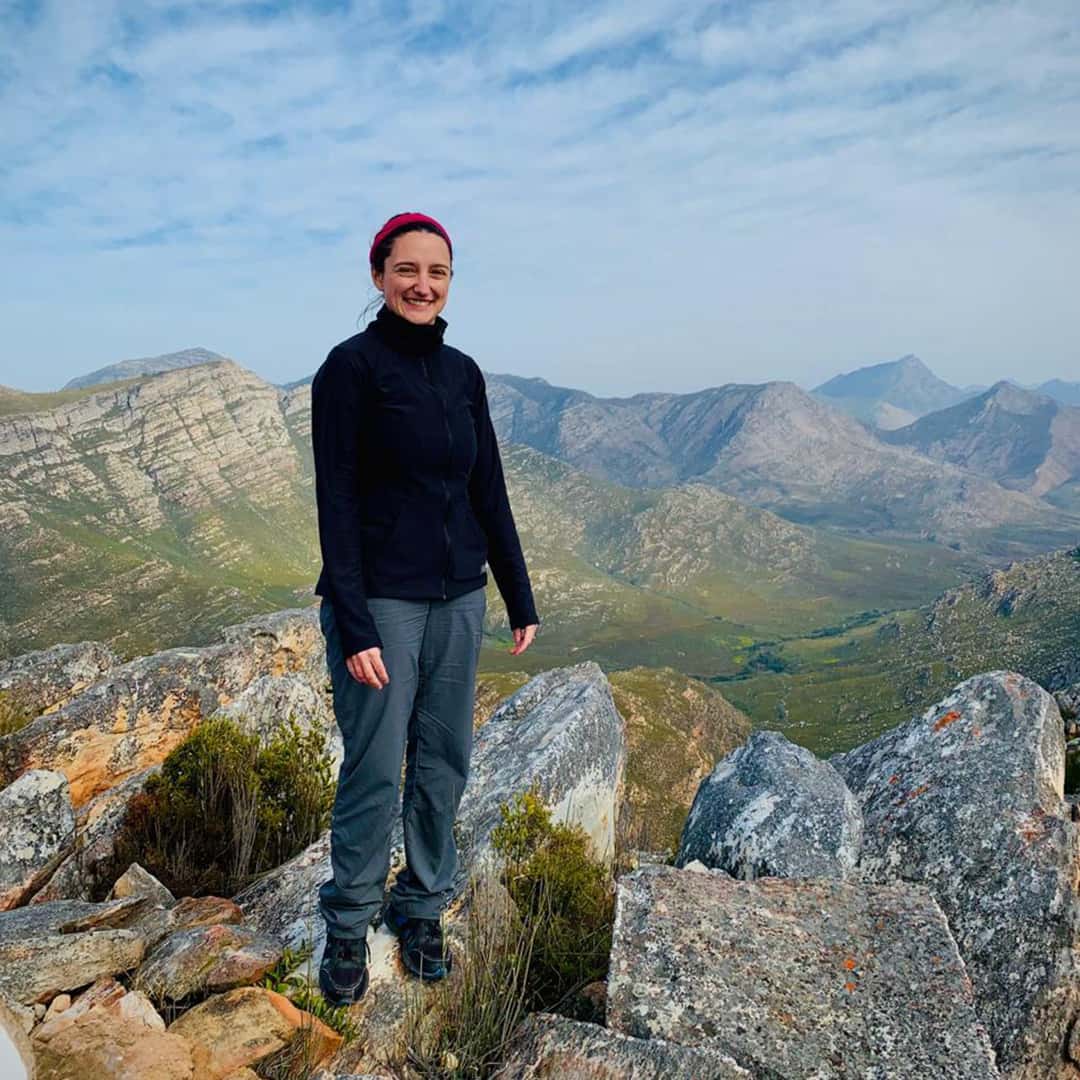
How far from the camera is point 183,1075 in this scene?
3.51 meters

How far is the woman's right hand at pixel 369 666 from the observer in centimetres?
443

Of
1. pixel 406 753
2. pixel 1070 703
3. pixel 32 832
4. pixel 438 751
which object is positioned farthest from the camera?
pixel 1070 703

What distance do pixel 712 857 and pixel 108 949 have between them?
534 cm

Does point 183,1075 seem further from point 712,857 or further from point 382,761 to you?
point 712,857

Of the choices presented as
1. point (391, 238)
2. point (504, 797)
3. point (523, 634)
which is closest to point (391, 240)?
point (391, 238)

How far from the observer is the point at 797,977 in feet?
Answer: 15.0

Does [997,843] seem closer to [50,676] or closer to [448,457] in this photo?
[448,457]

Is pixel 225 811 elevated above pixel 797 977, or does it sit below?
above

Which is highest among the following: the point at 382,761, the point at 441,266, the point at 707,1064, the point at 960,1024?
the point at 441,266

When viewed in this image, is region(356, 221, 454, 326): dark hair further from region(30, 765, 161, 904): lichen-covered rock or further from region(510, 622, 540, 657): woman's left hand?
region(30, 765, 161, 904): lichen-covered rock

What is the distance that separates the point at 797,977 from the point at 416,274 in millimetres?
4916

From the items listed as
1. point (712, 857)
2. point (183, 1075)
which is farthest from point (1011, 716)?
point (183, 1075)

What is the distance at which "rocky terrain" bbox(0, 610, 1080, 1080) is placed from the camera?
3910 mm

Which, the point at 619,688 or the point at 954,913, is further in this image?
the point at 619,688
